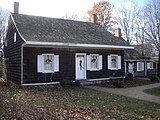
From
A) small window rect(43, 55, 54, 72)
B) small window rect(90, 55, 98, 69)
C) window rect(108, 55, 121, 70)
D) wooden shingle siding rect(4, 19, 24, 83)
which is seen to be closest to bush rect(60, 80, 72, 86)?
small window rect(43, 55, 54, 72)

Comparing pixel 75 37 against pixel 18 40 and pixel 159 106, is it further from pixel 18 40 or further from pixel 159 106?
pixel 159 106

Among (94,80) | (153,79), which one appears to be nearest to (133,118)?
(94,80)

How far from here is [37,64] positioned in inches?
740

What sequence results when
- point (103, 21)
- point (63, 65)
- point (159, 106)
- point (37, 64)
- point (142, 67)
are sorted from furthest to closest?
point (103, 21)
point (142, 67)
point (63, 65)
point (37, 64)
point (159, 106)

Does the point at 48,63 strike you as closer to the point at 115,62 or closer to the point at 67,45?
the point at 67,45

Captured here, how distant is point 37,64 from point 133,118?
10836mm

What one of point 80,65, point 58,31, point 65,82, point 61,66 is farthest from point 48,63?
point 58,31

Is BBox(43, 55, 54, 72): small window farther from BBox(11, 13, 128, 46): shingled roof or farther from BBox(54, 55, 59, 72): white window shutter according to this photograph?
BBox(11, 13, 128, 46): shingled roof

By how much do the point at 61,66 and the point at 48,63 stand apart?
1131 millimetres

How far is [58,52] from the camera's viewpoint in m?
19.9

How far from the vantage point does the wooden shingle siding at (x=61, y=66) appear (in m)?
18.5

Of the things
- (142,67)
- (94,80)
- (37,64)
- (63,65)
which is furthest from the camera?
(142,67)

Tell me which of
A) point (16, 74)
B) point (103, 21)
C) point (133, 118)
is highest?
point (103, 21)

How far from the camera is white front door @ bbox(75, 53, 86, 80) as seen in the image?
21.1 meters
